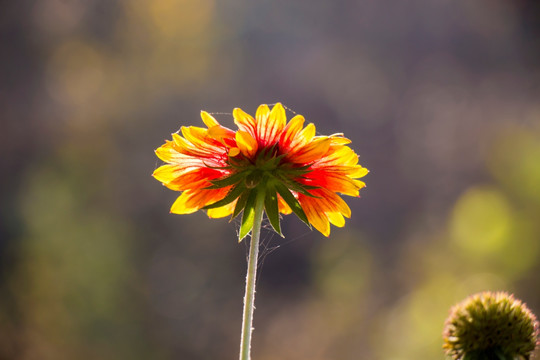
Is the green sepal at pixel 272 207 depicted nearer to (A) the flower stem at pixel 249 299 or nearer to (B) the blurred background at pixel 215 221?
(A) the flower stem at pixel 249 299

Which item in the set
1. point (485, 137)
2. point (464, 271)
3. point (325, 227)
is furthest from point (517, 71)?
point (325, 227)

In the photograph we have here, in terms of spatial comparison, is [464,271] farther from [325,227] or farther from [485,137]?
[325,227]

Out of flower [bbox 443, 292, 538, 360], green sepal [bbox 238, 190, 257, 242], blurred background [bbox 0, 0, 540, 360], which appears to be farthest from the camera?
blurred background [bbox 0, 0, 540, 360]

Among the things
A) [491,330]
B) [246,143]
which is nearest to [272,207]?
[246,143]

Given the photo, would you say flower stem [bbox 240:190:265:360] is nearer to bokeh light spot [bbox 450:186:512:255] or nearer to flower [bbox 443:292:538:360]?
flower [bbox 443:292:538:360]

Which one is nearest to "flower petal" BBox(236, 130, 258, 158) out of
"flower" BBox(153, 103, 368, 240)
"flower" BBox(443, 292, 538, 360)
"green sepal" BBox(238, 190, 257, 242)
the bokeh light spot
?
"flower" BBox(153, 103, 368, 240)

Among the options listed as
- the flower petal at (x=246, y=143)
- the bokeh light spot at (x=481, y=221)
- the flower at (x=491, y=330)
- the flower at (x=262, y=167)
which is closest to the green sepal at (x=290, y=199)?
the flower at (x=262, y=167)

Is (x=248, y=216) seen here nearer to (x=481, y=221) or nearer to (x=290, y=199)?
(x=290, y=199)
